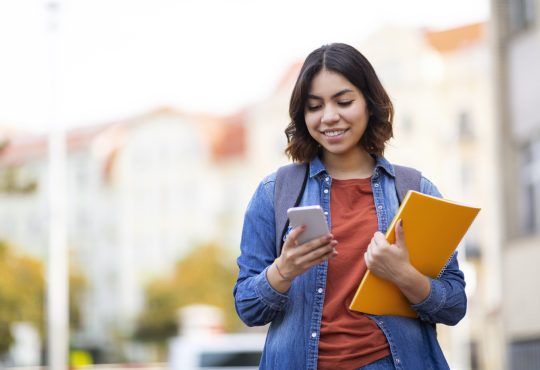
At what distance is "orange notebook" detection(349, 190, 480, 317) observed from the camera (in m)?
3.30

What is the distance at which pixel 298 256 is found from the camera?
10.6 ft

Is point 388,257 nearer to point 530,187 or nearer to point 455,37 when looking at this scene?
point 530,187

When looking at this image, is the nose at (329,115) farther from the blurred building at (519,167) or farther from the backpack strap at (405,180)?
the blurred building at (519,167)

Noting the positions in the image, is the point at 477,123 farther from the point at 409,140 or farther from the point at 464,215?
the point at 464,215

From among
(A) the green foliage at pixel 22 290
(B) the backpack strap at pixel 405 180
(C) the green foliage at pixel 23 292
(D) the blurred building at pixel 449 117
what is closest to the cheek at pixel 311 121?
(B) the backpack strap at pixel 405 180

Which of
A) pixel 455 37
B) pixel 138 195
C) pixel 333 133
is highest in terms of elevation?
pixel 455 37

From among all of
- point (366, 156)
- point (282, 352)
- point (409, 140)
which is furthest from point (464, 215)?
point (409, 140)

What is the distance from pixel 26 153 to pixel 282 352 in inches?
3091

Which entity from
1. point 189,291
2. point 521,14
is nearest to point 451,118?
point 189,291

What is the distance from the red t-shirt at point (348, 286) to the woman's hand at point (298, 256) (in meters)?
0.11

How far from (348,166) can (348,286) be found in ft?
1.23

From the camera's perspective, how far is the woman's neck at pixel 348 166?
141 inches

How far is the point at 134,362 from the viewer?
71312mm

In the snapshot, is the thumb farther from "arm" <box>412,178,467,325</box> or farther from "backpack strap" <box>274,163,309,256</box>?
"backpack strap" <box>274,163,309,256</box>
